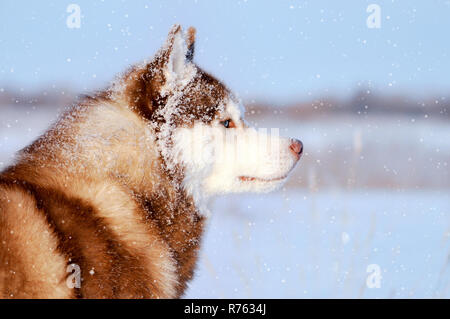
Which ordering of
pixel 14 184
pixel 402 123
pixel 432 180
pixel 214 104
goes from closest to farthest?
pixel 14 184 → pixel 214 104 → pixel 432 180 → pixel 402 123

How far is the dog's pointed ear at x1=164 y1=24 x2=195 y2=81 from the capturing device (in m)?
2.63

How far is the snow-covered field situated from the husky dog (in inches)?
9.1

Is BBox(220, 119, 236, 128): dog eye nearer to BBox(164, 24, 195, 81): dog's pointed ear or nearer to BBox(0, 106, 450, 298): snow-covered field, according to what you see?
BBox(164, 24, 195, 81): dog's pointed ear

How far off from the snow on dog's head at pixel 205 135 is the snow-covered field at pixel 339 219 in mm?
276

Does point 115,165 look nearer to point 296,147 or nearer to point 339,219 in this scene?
point 296,147

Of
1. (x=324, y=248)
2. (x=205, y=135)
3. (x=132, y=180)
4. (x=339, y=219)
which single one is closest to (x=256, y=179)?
(x=205, y=135)

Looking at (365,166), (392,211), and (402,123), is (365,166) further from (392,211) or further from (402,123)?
(392,211)

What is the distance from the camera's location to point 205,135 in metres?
2.80

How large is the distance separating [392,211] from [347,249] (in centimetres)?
161

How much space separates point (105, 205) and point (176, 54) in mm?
858

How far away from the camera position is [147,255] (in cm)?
254

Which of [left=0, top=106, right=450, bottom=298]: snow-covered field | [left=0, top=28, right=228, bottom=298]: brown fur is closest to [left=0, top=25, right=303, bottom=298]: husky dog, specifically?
[left=0, top=28, right=228, bottom=298]: brown fur

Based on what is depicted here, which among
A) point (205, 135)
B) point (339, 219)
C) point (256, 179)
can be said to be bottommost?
point (339, 219)
